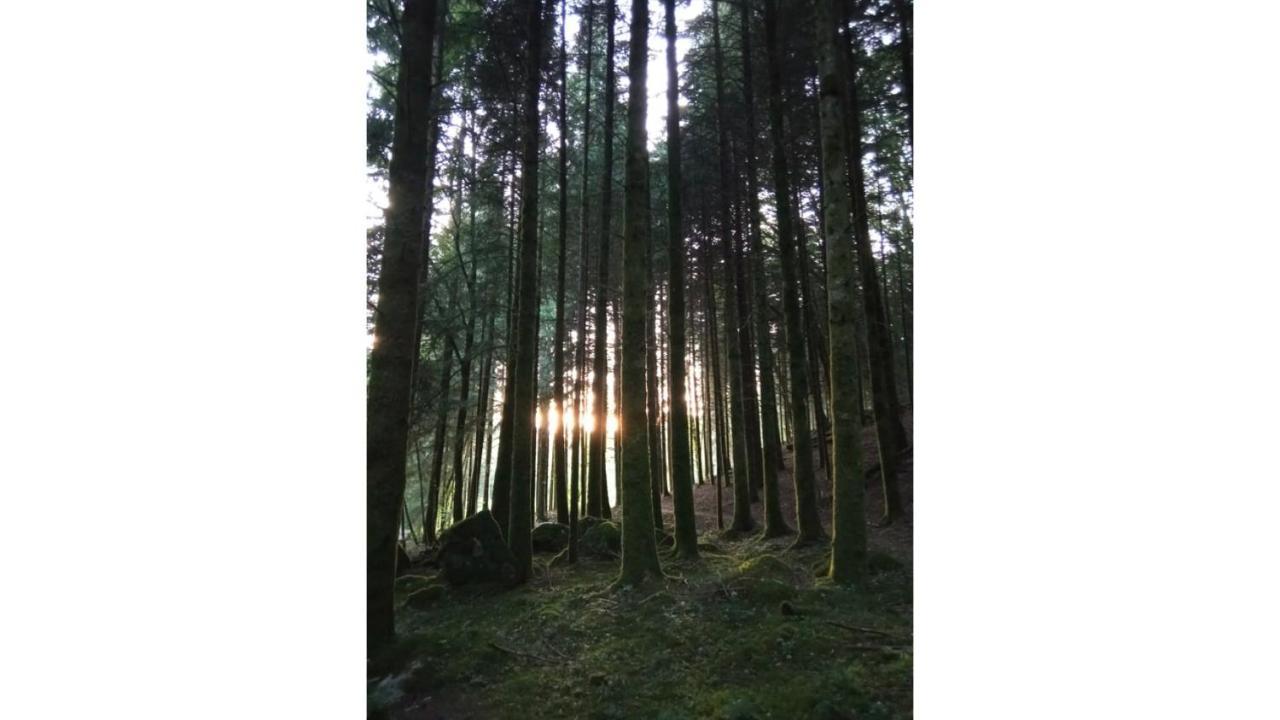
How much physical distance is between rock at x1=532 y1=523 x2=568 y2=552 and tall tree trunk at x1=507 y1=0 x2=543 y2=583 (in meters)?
2.74

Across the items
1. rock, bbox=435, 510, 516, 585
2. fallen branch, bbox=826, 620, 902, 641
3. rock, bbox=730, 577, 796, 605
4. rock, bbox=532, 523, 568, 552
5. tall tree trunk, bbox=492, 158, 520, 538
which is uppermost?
tall tree trunk, bbox=492, 158, 520, 538

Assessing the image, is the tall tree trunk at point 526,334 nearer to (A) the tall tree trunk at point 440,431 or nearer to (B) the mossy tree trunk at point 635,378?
(B) the mossy tree trunk at point 635,378

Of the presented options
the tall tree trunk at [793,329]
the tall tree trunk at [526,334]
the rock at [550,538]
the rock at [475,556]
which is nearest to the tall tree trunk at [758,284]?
the tall tree trunk at [793,329]

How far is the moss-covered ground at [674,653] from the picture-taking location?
3.05m

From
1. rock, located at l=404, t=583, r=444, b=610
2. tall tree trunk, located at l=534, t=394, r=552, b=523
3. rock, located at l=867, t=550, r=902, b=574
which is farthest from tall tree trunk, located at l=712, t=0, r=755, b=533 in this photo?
tall tree trunk, located at l=534, t=394, r=552, b=523

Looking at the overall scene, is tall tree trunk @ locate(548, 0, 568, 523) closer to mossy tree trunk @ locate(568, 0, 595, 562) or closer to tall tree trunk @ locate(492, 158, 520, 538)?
mossy tree trunk @ locate(568, 0, 595, 562)

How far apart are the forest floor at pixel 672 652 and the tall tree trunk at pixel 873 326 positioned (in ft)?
6.74

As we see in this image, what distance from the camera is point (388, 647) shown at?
3.82 m

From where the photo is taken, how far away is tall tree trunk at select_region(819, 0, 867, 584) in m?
4.71

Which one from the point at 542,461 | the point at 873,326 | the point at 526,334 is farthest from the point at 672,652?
the point at 542,461

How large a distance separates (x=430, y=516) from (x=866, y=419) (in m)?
12.4
